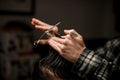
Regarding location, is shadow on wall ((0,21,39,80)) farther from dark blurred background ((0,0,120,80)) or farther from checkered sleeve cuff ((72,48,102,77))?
checkered sleeve cuff ((72,48,102,77))

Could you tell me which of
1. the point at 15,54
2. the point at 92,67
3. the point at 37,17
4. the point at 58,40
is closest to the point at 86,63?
the point at 92,67

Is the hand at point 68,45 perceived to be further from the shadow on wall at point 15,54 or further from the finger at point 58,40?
the shadow on wall at point 15,54

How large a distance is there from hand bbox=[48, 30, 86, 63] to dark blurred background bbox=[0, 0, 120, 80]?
2.06 meters

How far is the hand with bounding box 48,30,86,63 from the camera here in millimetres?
828

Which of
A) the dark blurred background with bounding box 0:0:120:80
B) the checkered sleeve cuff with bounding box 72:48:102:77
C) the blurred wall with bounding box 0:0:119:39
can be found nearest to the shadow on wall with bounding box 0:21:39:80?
the dark blurred background with bounding box 0:0:120:80

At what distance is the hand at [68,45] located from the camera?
83 centimetres

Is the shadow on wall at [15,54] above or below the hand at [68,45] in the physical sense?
below

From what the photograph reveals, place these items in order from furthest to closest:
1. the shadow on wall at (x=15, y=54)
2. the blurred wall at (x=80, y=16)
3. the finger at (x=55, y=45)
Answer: the blurred wall at (x=80, y=16) < the shadow on wall at (x=15, y=54) < the finger at (x=55, y=45)

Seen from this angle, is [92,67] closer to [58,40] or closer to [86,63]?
[86,63]

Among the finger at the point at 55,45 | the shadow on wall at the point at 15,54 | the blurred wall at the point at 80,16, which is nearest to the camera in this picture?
the finger at the point at 55,45

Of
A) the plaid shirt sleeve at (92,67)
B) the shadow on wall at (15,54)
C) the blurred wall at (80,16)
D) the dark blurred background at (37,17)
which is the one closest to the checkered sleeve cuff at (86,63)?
the plaid shirt sleeve at (92,67)

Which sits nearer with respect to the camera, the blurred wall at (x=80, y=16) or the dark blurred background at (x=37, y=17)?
the dark blurred background at (x=37, y=17)

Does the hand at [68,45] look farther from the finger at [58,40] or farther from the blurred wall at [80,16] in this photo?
the blurred wall at [80,16]

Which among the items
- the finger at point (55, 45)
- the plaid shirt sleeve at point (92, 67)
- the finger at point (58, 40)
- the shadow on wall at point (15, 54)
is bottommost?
the shadow on wall at point (15, 54)
